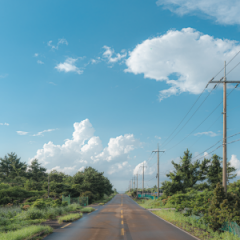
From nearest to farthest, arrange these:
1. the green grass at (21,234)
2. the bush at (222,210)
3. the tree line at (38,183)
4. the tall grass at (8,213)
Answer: the green grass at (21,234) → the bush at (222,210) → the tall grass at (8,213) → the tree line at (38,183)

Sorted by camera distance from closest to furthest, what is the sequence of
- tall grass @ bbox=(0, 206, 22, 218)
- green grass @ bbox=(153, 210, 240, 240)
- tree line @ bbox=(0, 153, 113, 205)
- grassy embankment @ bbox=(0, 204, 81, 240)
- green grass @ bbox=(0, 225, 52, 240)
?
green grass @ bbox=(0, 225, 52, 240) → grassy embankment @ bbox=(0, 204, 81, 240) → green grass @ bbox=(153, 210, 240, 240) → tall grass @ bbox=(0, 206, 22, 218) → tree line @ bbox=(0, 153, 113, 205)

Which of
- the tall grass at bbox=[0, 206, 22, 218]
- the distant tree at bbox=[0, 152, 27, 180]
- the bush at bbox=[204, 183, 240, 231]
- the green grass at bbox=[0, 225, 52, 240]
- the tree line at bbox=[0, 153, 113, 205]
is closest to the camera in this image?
the green grass at bbox=[0, 225, 52, 240]

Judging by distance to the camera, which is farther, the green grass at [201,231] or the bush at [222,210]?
the bush at [222,210]

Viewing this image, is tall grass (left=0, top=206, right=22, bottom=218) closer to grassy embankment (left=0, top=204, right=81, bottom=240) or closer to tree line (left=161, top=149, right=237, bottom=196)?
grassy embankment (left=0, top=204, right=81, bottom=240)

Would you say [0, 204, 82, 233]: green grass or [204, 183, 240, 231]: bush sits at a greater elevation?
[204, 183, 240, 231]: bush

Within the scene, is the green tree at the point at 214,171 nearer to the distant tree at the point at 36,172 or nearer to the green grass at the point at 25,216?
the green grass at the point at 25,216

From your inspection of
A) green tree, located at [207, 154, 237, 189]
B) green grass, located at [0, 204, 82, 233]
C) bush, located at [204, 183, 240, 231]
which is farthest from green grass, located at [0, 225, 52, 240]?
green tree, located at [207, 154, 237, 189]

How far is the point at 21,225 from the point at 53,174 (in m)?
72.5

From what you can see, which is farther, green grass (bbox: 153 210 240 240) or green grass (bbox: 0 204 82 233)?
green grass (bbox: 0 204 82 233)

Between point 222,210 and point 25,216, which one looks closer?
point 222,210

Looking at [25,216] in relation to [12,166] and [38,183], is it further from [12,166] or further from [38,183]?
[12,166]

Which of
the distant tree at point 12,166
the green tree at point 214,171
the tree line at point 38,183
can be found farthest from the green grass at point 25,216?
the distant tree at point 12,166

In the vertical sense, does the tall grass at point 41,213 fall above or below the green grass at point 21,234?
below

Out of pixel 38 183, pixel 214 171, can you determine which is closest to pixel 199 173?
pixel 214 171
